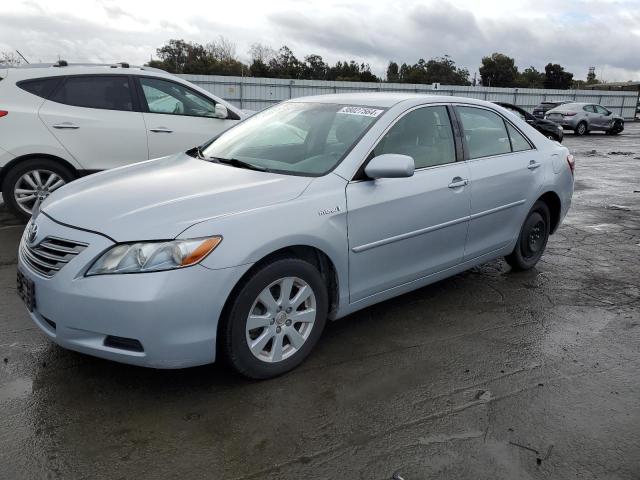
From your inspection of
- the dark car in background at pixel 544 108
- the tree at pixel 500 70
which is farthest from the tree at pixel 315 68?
the dark car in background at pixel 544 108

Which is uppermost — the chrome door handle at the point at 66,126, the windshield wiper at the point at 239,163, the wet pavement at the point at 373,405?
the chrome door handle at the point at 66,126

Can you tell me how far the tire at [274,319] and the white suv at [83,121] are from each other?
4.13 m

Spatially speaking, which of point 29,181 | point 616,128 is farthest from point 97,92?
point 616,128

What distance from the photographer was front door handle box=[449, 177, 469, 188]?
164 inches

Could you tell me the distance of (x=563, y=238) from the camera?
6.72 meters

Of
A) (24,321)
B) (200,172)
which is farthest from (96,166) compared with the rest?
(200,172)

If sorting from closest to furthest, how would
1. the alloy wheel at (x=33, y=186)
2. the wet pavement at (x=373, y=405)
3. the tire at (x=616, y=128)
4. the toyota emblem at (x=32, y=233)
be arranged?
the wet pavement at (x=373, y=405), the toyota emblem at (x=32, y=233), the alloy wheel at (x=33, y=186), the tire at (x=616, y=128)

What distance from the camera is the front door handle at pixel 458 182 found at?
4171 millimetres

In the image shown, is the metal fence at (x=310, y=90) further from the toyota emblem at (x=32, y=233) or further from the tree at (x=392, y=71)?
the tree at (x=392, y=71)

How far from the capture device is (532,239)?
5.34 metres

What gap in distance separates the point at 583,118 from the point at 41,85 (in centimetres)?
2385

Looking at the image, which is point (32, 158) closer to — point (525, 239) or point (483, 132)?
point (483, 132)

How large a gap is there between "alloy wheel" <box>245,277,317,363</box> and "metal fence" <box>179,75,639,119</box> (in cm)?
1467

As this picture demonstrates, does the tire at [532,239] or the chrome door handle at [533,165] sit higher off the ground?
the chrome door handle at [533,165]
